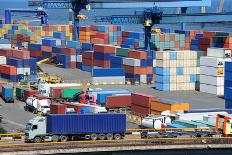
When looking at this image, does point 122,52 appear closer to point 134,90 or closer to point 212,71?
point 134,90

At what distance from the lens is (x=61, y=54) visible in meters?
95.7

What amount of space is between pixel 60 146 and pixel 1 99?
1304 inches

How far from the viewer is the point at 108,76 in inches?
3081

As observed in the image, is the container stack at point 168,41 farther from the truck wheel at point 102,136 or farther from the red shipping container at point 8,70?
the truck wheel at point 102,136

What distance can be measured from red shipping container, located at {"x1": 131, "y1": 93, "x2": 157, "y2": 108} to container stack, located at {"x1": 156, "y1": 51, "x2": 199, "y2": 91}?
513 inches

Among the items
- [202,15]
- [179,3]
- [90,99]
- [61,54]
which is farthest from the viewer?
[179,3]

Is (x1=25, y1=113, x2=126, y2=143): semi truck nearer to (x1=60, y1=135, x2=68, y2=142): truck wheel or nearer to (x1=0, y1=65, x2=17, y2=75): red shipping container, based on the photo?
(x1=60, y1=135, x2=68, y2=142): truck wheel

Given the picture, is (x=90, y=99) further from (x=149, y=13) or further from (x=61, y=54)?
(x=61, y=54)

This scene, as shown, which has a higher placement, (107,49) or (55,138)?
(107,49)

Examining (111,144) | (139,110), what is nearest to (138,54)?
(139,110)

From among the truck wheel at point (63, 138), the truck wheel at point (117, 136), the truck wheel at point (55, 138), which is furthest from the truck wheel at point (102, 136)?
the truck wheel at point (55, 138)

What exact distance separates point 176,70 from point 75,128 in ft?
111

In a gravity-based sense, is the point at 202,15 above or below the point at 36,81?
above

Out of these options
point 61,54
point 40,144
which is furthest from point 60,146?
point 61,54
